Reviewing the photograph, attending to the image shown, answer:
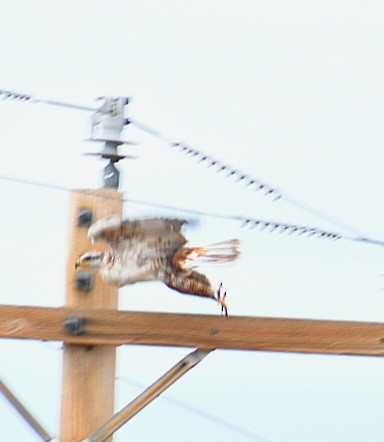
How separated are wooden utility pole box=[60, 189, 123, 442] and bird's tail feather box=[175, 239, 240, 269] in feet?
1.14

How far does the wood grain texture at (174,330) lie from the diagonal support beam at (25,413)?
0.24 metres

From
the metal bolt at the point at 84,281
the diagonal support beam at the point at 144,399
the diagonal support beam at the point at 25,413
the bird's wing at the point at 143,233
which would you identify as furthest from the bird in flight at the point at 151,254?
the diagonal support beam at the point at 25,413

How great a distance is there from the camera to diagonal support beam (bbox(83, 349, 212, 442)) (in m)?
4.77

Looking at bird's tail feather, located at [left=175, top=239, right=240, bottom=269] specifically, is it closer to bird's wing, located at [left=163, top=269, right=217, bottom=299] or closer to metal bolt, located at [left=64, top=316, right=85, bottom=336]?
bird's wing, located at [left=163, top=269, right=217, bottom=299]

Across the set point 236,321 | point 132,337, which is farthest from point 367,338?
point 132,337

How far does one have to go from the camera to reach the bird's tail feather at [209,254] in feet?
15.3

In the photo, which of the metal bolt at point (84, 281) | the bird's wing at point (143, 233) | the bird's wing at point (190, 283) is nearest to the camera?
the bird's wing at point (143, 233)

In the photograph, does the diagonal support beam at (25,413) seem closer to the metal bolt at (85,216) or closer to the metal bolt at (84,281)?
the metal bolt at (84,281)

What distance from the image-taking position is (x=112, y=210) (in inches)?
190

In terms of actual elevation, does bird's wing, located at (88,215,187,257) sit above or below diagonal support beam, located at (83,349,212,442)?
above

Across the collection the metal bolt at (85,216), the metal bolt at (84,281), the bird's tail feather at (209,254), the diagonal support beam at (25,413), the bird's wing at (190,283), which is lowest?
the diagonal support beam at (25,413)

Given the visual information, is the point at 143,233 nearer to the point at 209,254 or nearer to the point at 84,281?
the point at 209,254

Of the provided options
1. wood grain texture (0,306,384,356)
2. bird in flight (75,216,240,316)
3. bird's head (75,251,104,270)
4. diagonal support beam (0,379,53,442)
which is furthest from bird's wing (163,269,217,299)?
diagonal support beam (0,379,53,442)

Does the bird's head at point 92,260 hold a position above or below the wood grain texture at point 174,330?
above
